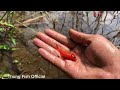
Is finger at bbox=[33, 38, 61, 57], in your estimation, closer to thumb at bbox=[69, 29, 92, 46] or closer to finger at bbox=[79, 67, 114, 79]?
thumb at bbox=[69, 29, 92, 46]

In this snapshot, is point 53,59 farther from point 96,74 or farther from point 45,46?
point 96,74

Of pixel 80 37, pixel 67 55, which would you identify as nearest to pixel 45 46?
pixel 67 55

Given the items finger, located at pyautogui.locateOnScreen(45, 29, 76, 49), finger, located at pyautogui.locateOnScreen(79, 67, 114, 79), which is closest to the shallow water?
finger, located at pyautogui.locateOnScreen(45, 29, 76, 49)

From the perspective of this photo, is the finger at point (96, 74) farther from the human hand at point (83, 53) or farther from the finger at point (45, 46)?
the finger at point (45, 46)

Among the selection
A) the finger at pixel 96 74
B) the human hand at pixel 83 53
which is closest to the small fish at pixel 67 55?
the human hand at pixel 83 53
